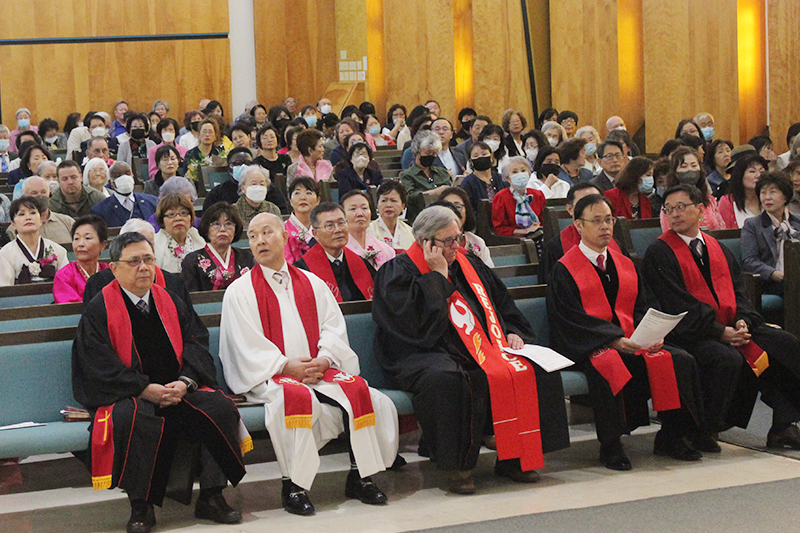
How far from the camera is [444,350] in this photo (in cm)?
465

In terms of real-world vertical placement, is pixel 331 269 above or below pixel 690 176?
below

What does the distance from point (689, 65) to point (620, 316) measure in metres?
7.62

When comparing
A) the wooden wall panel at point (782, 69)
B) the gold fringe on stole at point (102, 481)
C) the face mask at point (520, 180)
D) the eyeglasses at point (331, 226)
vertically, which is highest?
the wooden wall panel at point (782, 69)

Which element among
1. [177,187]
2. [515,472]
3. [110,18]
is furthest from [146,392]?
[110,18]

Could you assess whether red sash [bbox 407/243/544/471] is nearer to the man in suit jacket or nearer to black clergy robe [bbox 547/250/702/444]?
black clergy robe [bbox 547/250/702/444]

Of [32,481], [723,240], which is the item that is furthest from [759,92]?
[32,481]

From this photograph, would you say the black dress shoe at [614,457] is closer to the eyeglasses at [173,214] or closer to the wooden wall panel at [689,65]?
the eyeglasses at [173,214]

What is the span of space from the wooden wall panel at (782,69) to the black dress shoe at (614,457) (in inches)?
282

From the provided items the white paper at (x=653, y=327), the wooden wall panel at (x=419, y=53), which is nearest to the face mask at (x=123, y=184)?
the white paper at (x=653, y=327)

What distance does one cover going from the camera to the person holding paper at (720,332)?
4891 mm

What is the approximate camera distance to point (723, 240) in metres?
6.27

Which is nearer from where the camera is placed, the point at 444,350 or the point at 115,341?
the point at 115,341

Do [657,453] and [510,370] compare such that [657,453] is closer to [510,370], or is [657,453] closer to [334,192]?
[510,370]

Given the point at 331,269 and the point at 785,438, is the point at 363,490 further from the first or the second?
the point at 785,438
